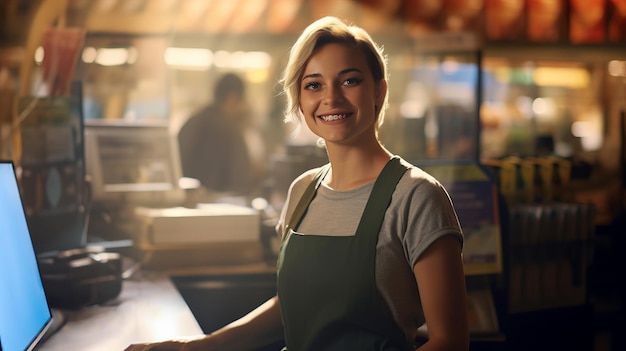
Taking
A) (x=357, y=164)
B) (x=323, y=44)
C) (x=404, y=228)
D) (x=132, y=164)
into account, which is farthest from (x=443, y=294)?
(x=132, y=164)

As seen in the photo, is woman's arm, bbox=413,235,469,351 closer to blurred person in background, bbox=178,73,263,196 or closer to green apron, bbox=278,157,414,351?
green apron, bbox=278,157,414,351

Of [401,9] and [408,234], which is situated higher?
[401,9]

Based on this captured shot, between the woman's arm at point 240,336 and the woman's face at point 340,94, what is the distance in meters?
0.48

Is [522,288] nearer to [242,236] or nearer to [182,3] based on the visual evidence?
[242,236]

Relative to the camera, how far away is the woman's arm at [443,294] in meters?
1.58

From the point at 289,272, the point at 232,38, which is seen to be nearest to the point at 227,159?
the point at 232,38


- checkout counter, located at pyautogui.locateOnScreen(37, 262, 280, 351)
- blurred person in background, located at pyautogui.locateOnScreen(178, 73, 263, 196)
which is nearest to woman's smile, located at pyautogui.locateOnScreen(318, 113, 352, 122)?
checkout counter, located at pyautogui.locateOnScreen(37, 262, 280, 351)

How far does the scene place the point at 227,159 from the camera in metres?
5.88

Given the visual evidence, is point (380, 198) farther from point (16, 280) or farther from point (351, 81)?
point (16, 280)

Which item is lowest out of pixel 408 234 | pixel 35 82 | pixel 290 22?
pixel 408 234

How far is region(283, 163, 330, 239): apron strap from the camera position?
6.30ft

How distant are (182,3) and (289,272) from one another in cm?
414

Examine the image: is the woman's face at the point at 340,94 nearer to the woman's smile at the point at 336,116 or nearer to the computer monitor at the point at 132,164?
the woman's smile at the point at 336,116

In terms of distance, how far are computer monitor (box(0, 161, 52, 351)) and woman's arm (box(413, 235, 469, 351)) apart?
784 millimetres
